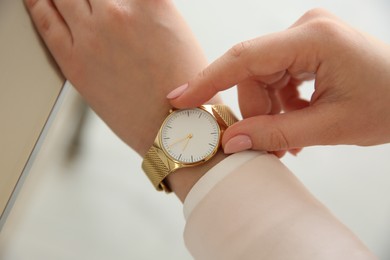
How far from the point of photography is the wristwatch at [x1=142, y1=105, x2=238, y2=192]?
24.3 inches

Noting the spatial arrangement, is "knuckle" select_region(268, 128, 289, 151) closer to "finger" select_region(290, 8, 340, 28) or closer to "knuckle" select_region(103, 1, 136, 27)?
"finger" select_region(290, 8, 340, 28)

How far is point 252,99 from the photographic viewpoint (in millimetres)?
745

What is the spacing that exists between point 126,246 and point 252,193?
0.88ft

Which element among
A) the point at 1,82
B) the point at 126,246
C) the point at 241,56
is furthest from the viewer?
the point at 126,246

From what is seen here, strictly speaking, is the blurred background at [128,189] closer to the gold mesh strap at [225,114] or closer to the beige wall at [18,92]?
the beige wall at [18,92]

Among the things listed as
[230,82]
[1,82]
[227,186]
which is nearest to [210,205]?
[227,186]

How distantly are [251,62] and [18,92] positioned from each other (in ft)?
1.05

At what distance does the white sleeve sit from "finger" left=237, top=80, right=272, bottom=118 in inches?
5.8

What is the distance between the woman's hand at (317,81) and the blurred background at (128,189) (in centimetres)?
22

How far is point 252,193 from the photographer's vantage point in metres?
0.57

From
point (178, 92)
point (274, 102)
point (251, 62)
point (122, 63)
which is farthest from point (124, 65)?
point (274, 102)

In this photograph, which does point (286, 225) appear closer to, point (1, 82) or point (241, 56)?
point (241, 56)

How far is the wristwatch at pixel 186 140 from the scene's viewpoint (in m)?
0.62

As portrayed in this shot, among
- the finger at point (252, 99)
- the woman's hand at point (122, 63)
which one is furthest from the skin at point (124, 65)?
the finger at point (252, 99)
